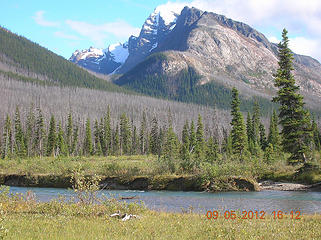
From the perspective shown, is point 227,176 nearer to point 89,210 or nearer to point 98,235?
point 89,210

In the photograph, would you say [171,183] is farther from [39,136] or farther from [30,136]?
[30,136]

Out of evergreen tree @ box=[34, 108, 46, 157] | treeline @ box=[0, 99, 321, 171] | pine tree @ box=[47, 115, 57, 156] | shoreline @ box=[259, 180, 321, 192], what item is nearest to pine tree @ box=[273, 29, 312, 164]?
shoreline @ box=[259, 180, 321, 192]

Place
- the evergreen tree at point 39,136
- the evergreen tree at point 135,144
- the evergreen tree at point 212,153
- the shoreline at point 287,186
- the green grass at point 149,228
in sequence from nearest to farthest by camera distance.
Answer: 1. the green grass at point 149,228
2. the shoreline at point 287,186
3. the evergreen tree at point 212,153
4. the evergreen tree at point 39,136
5. the evergreen tree at point 135,144

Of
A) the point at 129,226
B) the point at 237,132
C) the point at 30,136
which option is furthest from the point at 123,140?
the point at 129,226

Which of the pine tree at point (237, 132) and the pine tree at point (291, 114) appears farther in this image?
the pine tree at point (237, 132)

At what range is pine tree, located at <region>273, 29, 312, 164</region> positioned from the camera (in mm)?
40719

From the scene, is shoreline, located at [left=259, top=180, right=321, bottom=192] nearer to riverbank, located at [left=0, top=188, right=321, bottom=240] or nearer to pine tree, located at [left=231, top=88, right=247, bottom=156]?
pine tree, located at [left=231, top=88, right=247, bottom=156]

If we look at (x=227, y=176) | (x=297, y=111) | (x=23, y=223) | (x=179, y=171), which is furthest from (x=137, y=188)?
(x=23, y=223)

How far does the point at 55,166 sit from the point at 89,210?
3878cm

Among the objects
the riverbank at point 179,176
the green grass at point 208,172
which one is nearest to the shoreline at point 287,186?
the riverbank at point 179,176

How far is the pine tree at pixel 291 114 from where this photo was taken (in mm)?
40719

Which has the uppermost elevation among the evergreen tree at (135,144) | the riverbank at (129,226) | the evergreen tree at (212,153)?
the evergreen tree at (135,144)

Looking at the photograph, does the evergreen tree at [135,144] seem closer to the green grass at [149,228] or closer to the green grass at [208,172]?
the green grass at [208,172]

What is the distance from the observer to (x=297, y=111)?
133ft
